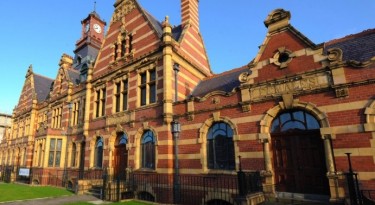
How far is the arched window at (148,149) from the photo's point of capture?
1360 centimetres

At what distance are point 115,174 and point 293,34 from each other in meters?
13.0

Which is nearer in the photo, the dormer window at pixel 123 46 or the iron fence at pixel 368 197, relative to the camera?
the iron fence at pixel 368 197

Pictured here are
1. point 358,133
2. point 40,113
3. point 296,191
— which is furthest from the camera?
point 40,113

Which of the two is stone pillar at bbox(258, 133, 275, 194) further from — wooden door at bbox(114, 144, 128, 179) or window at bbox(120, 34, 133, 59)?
window at bbox(120, 34, 133, 59)

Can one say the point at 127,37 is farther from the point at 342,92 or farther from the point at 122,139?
the point at 342,92

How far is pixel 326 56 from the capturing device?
911cm

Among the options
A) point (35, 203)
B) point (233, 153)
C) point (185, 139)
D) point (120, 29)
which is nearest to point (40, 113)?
point (120, 29)

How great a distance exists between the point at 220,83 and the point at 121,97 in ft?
22.3

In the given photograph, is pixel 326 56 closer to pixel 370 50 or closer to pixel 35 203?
pixel 370 50

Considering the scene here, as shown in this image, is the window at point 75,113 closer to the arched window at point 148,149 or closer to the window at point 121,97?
the window at point 121,97

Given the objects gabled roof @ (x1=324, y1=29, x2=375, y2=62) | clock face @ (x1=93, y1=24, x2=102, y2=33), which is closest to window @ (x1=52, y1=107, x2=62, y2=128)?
→ clock face @ (x1=93, y1=24, x2=102, y2=33)

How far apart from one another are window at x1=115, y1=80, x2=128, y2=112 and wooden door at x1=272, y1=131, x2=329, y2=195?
33.5ft

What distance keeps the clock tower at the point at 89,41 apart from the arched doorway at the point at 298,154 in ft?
81.0

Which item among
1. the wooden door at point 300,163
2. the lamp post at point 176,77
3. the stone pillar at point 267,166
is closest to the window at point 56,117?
the lamp post at point 176,77
